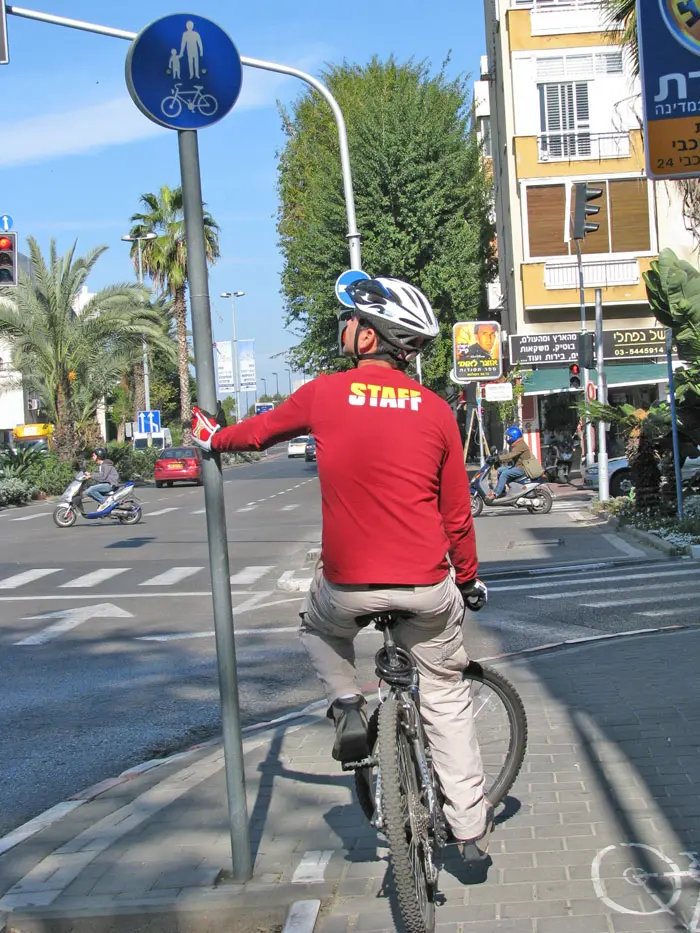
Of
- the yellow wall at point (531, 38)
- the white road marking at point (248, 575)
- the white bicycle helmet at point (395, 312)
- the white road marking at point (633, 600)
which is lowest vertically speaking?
the white road marking at point (248, 575)

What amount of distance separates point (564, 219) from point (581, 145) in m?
2.42

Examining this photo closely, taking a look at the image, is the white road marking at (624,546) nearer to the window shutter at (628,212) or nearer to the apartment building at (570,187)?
the apartment building at (570,187)

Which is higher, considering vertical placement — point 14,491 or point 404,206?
point 404,206

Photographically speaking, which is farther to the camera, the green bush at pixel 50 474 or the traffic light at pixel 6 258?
the green bush at pixel 50 474

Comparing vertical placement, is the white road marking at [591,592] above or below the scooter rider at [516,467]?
below

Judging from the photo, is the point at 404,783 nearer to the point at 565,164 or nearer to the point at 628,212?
the point at 628,212

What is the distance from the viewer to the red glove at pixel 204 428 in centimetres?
388

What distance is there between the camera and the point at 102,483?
24.9 meters

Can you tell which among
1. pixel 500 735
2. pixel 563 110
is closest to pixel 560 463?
pixel 563 110

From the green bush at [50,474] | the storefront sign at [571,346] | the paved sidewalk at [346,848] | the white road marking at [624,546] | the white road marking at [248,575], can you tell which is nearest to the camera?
the paved sidewalk at [346,848]

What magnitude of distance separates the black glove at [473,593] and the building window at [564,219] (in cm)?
3160

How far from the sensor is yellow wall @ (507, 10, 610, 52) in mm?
35031

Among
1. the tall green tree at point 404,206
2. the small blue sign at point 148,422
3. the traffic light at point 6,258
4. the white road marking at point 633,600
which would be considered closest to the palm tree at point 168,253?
the small blue sign at point 148,422

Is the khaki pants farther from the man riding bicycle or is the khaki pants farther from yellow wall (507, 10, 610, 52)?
yellow wall (507, 10, 610, 52)
